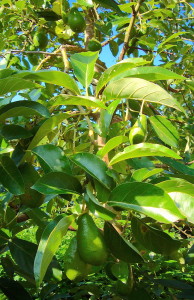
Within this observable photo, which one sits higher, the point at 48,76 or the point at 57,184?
the point at 48,76

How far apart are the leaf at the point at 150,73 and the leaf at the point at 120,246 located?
0.91 ft

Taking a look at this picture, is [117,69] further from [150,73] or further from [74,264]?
[74,264]

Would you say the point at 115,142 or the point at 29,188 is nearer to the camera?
the point at 115,142

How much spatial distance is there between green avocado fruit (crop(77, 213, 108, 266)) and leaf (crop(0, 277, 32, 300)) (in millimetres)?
566

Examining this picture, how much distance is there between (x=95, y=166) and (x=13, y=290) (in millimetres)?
679

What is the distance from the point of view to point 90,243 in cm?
→ 54

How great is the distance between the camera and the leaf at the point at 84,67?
2.19ft

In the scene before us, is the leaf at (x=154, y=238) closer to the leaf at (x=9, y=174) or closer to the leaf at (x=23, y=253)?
the leaf at (x=9, y=174)

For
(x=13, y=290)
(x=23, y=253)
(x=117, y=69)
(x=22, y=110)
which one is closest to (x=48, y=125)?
(x=22, y=110)

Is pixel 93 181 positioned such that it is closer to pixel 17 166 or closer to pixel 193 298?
pixel 17 166

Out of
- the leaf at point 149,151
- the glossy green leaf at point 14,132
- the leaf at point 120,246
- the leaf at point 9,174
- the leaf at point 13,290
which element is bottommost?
the leaf at point 13,290

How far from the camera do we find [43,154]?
0.59 metres

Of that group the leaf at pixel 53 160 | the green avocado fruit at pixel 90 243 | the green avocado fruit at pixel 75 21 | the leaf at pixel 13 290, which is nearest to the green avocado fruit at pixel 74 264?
the green avocado fruit at pixel 90 243

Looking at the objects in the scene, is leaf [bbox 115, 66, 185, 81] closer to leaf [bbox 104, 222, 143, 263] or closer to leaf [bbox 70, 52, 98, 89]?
leaf [bbox 70, 52, 98, 89]
